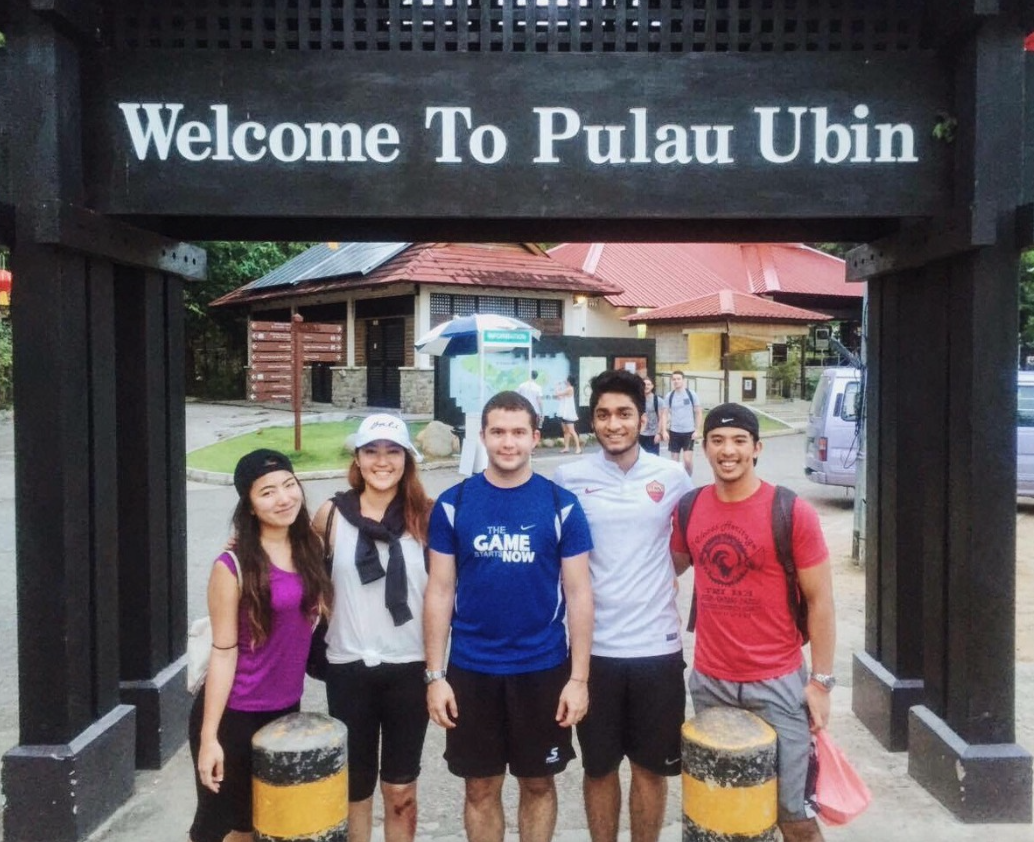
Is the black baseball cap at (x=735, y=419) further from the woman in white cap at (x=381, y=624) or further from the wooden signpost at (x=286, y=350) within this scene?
the wooden signpost at (x=286, y=350)

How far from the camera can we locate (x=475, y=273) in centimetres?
2447

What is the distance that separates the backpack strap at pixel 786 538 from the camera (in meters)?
3.17

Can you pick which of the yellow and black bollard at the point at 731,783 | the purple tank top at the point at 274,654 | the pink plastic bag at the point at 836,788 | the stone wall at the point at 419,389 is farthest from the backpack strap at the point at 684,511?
the stone wall at the point at 419,389

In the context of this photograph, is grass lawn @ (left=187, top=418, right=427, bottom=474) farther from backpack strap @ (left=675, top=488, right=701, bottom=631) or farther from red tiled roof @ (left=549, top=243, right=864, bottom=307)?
red tiled roof @ (left=549, top=243, right=864, bottom=307)

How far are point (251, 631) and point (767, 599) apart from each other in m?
1.77

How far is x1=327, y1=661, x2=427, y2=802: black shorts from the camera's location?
3.34 m

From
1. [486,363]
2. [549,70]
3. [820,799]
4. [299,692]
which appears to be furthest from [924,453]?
[486,363]

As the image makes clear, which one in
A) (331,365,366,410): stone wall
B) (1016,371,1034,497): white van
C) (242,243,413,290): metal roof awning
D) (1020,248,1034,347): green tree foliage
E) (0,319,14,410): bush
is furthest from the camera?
(1020,248,1034,347): green tree foliage

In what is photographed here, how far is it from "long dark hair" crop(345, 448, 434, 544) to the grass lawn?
11017 millimetres

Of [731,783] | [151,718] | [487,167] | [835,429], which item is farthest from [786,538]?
[835,429]

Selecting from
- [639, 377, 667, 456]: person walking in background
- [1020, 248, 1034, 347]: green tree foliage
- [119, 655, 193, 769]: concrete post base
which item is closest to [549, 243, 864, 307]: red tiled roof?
[1020, 248, 1034, 347]: green tree foliage

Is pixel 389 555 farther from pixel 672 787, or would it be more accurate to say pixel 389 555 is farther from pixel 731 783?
pixel 672 787

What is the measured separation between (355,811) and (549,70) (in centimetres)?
309

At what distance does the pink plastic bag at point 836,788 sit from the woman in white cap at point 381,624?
4.66 ft
